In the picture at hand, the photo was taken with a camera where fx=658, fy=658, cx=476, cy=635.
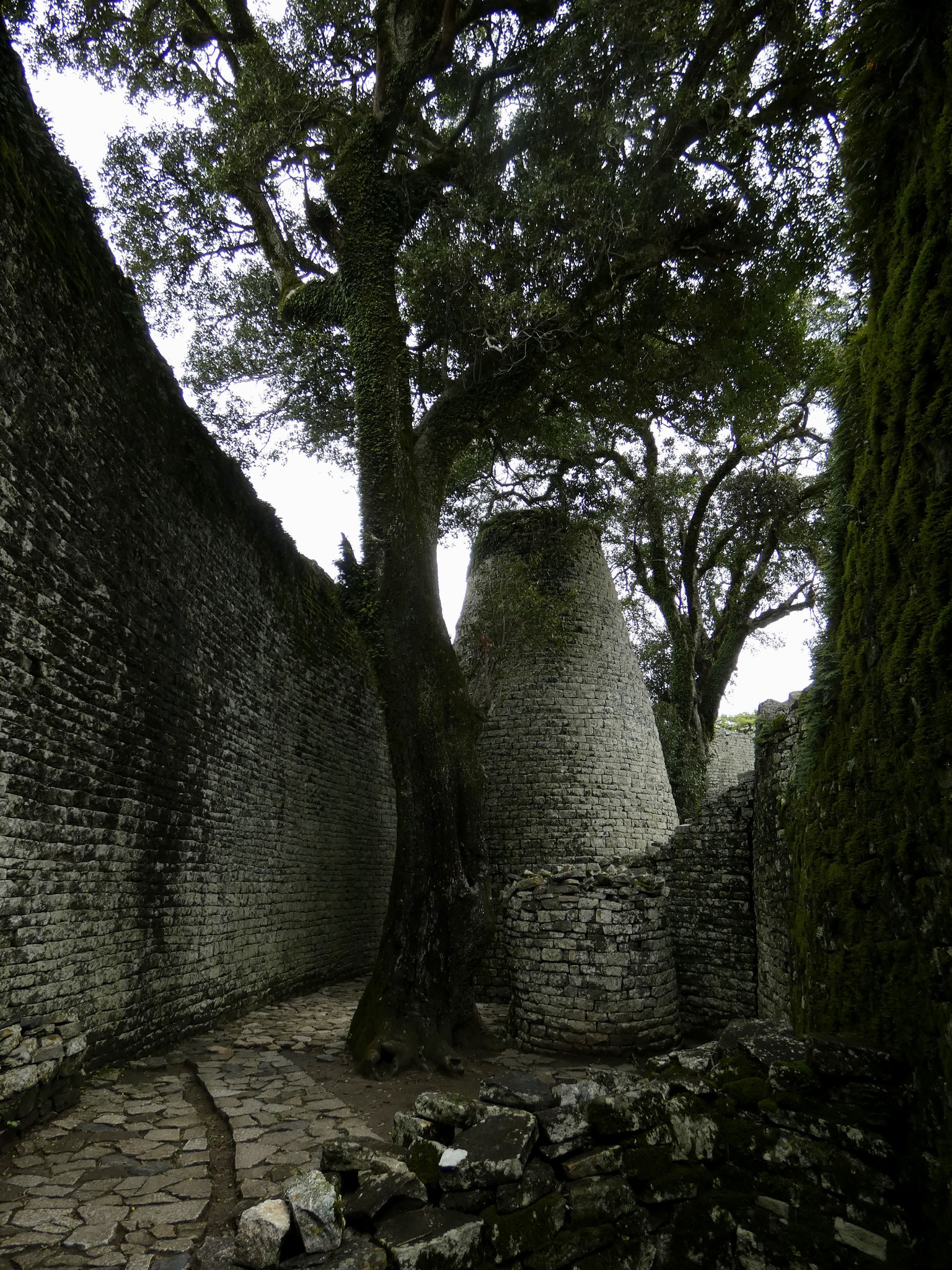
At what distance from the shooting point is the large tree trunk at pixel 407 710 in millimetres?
6578

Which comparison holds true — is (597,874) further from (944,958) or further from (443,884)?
(944,958)

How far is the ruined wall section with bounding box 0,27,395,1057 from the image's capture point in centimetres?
450

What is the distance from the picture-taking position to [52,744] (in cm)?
474

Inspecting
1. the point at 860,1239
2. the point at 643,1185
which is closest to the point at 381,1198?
the point at 643,1185

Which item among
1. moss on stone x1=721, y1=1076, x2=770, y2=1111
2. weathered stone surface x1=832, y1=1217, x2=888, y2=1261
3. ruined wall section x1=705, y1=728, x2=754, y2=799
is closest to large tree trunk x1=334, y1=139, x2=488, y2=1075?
moss on stone x1=721, y1=1076, x2=770, y2=1111

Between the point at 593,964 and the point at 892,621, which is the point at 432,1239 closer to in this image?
the point at 892,621

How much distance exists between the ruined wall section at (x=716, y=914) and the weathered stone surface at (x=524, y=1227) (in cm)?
605

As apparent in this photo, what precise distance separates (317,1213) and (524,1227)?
2.31ft

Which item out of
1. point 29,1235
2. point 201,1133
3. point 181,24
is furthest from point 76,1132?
point 181,24

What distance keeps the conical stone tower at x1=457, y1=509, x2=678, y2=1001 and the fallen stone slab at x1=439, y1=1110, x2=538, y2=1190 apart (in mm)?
7805

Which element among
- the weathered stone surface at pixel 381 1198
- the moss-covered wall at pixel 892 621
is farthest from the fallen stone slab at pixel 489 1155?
the moss-covered wall at pixel 892 621

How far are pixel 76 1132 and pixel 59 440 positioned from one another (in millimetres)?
4763

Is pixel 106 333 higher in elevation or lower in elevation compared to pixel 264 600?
higher

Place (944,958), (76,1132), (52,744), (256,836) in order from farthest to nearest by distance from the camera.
Answer: (256,836)
(52,744)
(76,1132)
(944,958)
